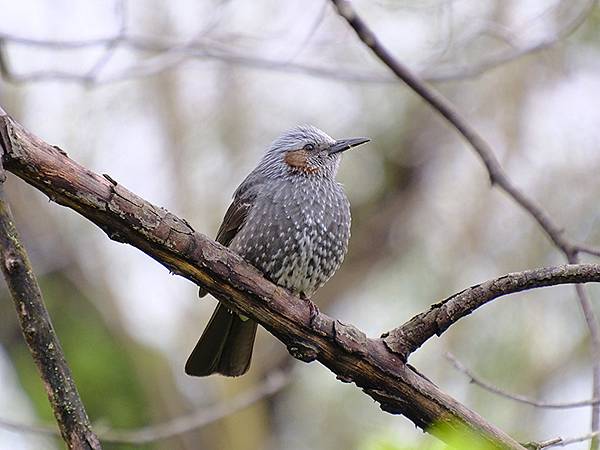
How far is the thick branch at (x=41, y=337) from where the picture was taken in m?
2.62

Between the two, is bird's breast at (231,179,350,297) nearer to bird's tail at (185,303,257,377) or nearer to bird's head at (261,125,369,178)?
bird's head at (261,125,369,178)

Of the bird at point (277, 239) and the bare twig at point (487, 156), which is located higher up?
the bare twig at point (487, 156)

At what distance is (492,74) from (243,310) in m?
5.13

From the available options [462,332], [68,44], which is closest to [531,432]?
[462,332]

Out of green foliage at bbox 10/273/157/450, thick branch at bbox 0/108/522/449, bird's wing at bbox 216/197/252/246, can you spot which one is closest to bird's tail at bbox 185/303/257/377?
bird's wing at bbox 216/197/252/246

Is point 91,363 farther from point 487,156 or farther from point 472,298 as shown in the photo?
point 472,298

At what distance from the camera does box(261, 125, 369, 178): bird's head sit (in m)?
4.55

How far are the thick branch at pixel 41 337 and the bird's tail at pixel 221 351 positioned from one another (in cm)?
141

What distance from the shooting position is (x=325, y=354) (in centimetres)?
326

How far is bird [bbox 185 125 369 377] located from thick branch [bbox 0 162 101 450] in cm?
138

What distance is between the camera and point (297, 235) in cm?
416

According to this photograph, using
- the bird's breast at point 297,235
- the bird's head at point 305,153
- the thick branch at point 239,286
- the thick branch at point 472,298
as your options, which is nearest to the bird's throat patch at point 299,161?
the bird's head at point 305,153

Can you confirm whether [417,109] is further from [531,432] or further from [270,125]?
[531,432]

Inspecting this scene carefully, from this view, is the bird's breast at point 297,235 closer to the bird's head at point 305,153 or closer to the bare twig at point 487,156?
the bird's head at point 305,153
